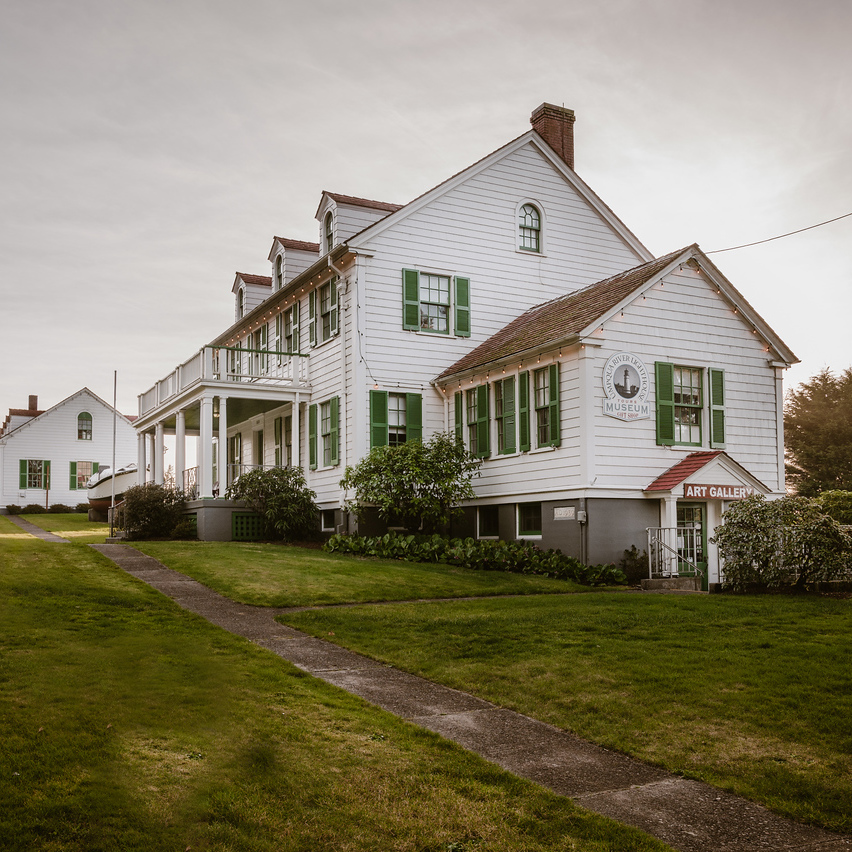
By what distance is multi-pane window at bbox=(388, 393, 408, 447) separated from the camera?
22.3 meters

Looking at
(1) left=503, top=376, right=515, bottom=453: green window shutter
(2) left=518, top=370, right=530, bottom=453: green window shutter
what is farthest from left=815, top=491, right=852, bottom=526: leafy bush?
(1) left=503, top=376, right=515, bottom=453: green window shutter

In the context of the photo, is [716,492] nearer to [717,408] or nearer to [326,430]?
[717,408]

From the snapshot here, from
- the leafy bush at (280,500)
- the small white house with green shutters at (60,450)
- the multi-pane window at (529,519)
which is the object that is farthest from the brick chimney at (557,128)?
the small white house with green shutters at (60,450)

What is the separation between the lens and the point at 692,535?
60.1 ft

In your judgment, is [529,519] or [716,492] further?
[529,519]

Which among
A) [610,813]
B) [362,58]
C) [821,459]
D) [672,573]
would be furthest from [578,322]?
[821,459]

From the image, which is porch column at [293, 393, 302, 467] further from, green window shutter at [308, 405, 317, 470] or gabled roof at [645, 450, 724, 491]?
gabled roof at [645, 450, 724, 491]

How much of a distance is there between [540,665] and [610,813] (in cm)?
351

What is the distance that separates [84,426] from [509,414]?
124 ft

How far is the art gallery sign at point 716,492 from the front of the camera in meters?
17.8

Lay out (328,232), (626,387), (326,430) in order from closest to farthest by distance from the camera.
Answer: (626,387) → (326,430) → (328,232)

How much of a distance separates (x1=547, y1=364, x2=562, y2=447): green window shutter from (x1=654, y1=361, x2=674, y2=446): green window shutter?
Answer: 212 cm

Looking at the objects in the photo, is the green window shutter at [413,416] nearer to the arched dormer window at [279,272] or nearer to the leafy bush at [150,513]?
the leafy bush at [150,513]

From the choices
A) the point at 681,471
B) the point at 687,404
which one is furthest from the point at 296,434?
the point at 681,471
